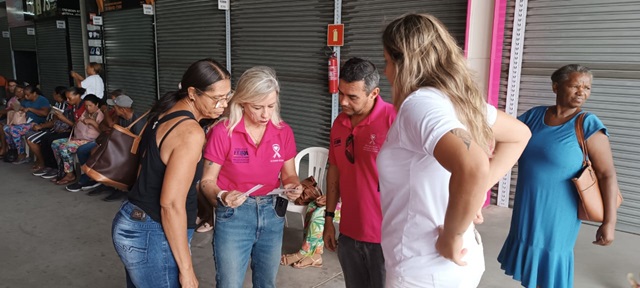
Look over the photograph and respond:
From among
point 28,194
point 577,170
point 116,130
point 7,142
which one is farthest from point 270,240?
point 7,142

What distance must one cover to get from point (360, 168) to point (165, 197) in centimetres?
87

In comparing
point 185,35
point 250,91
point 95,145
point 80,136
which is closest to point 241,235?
point 250,91

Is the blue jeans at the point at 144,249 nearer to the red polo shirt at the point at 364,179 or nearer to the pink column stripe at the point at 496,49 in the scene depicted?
the red polo shirt at the point at 364,179

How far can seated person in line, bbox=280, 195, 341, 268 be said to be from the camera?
11.7 feet

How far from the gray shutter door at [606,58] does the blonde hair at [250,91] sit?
134 inches

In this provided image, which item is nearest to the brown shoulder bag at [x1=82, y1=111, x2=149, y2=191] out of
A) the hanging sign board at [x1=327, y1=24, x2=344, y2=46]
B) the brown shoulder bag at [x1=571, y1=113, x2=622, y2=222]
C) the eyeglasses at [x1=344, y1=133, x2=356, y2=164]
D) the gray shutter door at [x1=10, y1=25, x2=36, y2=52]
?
the eyeglasses at [x1=344, y1=133, x2=356, y2=164]

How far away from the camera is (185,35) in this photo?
831cm

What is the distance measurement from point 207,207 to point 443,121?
2.72m

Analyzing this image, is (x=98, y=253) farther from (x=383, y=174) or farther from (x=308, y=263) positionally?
(x=383, y=174)

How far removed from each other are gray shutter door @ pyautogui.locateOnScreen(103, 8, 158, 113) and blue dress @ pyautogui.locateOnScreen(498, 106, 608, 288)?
8427 millimetres

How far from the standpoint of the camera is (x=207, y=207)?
3.46 meters

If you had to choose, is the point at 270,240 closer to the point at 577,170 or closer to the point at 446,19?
the point at 577,170

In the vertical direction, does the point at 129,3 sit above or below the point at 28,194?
above

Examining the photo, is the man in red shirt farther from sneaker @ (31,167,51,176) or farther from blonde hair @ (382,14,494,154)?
sneaker @ (31,167,51,176)
